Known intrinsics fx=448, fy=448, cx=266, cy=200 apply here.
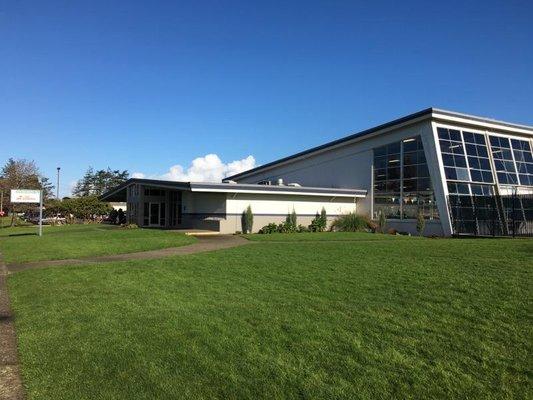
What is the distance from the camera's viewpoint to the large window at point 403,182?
91.8 feet

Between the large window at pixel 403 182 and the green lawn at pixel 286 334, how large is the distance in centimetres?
1867

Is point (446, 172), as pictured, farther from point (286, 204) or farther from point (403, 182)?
point (286, 204)

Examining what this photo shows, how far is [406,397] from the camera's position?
12.7ft

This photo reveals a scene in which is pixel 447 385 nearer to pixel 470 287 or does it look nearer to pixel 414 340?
pixel 414 340

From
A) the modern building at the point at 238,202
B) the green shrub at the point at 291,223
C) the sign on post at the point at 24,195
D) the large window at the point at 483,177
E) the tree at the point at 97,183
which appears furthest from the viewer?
the tree at the point at 97,183

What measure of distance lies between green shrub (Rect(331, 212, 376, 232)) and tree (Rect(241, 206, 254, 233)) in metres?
6.34

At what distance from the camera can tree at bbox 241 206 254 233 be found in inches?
1115

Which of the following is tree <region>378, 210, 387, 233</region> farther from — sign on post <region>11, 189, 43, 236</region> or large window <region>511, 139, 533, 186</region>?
sign on post <region>11, 189, 43, 236</region>

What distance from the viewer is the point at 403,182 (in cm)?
2942

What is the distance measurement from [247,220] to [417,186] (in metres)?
11.0

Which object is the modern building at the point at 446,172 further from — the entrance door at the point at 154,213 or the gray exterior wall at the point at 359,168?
the entrance door at the point at 154,213

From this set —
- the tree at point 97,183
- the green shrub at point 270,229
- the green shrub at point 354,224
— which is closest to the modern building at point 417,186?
the green shrub at point 270,229

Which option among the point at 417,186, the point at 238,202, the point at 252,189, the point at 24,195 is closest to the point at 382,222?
the point at 417,186

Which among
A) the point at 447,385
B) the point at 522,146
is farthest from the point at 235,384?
the point at 522,146
